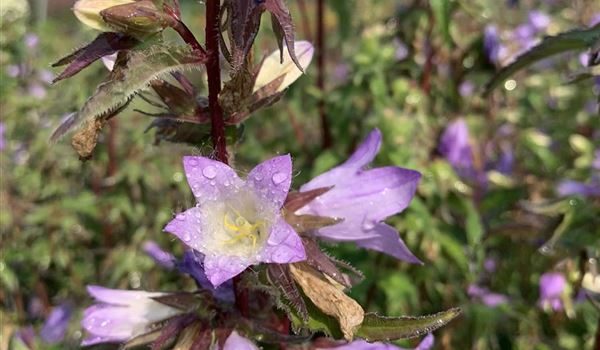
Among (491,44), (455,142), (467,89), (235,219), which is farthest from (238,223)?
(467,89)

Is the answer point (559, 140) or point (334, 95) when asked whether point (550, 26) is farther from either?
point (334, 95)

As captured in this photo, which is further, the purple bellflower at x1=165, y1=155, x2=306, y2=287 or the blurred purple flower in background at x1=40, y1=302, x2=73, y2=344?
the blurred purple flower in background at x1=40, y1=302, x2=73, y2=344

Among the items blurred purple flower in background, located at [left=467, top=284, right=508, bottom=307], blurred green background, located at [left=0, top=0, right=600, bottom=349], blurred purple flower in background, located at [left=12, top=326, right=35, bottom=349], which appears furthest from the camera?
blurred purple flower in background, located at [left=467, top=284, right=508, bottom=307]

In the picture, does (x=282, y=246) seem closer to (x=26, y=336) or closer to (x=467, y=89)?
(x=26, y=336)

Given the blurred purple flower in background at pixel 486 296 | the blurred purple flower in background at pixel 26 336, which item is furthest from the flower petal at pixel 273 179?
the blurred purple flower in background at pixel 486 296

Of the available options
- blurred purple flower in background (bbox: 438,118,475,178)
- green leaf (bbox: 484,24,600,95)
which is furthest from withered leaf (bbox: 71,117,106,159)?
blurred purple flower in background (bbox: 438,118,475,178)

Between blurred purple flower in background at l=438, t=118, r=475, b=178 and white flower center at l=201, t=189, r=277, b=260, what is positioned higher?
white flower center at l=201, t=189, r=277, b=260

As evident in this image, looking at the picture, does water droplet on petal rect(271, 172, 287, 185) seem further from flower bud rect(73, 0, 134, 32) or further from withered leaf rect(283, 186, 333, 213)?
flower bud rect(73, 0, 134, 32)

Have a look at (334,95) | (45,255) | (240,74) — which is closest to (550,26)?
(334,95)
